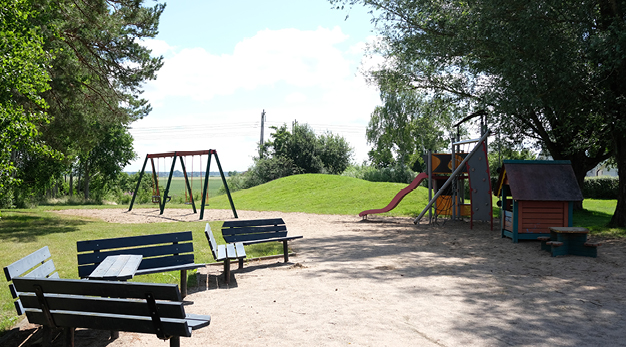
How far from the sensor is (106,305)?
11.1ft

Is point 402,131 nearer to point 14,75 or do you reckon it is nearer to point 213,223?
point 213,223

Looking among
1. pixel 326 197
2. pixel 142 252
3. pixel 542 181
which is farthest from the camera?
pixel 326 197

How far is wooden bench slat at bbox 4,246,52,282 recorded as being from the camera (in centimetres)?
379

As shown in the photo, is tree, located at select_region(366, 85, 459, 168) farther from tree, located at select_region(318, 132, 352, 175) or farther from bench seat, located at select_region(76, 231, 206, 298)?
bench seat, located at select_region(76, 231, 206, 298)

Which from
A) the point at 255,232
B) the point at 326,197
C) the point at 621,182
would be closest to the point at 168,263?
the point at 255,232

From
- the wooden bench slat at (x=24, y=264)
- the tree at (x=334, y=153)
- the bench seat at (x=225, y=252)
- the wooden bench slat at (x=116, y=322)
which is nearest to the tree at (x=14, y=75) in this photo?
the bench seat at (x=225, y=252)

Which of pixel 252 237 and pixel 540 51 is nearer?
pixel 252 237

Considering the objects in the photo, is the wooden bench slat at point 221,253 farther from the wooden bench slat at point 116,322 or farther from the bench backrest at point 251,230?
the wooden bench slat at point 116,322

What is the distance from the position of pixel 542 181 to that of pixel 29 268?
11.0 metres

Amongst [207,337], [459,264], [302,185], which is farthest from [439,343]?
→ [302,185]

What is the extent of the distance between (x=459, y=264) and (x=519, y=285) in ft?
5.75

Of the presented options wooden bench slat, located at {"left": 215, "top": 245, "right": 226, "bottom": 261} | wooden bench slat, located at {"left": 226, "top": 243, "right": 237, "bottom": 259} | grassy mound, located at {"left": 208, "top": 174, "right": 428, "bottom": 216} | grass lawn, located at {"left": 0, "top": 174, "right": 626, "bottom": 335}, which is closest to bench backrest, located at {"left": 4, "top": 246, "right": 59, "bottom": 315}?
grass lawn, located at {"left": 0, "top": 174, "right": 626, "bottom": 335}

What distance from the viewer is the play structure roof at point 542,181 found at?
11.1m

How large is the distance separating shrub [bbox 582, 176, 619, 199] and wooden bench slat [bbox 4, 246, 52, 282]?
33.2 metres
